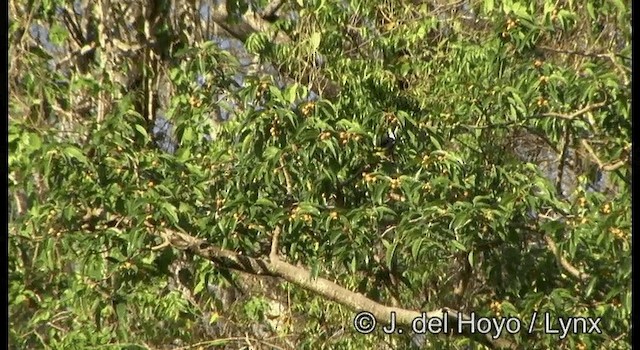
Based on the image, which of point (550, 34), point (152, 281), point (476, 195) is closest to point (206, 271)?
point (152, 281)

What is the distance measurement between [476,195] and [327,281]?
657mm

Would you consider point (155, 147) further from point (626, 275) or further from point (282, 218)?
point (626, 275)

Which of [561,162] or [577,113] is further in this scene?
[561,162]

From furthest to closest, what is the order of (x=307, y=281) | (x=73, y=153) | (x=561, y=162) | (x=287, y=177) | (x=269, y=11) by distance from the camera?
1. (x=269, y=11)
2. (x=307, y=281)
3. (x=561, y=162)
4. (x=287, y=177)
5. (x=73, y=153)

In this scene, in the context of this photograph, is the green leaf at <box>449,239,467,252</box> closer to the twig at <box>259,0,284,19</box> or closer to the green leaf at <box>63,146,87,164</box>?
the green leaf at <box>63,146,87,164</box>

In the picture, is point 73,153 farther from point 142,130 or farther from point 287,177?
point 287,177

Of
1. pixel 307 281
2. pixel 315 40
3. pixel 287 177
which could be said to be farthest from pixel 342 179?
pixel 315 40

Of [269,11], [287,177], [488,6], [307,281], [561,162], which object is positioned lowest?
[307,281]

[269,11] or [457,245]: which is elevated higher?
[269,11]

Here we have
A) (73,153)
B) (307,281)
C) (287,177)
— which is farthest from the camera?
(307,281)

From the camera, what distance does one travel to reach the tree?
3283 millimetres

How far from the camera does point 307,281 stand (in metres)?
3.78

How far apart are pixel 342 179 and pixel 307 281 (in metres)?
0.45

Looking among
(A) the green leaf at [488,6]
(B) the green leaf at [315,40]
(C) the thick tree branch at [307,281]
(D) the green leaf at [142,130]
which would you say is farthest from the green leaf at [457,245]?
(D) the green leaf at [142,130]
